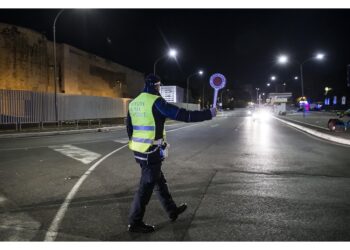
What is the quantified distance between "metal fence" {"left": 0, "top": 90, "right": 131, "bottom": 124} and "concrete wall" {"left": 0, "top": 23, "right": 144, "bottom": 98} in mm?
5699

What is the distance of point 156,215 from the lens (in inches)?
204

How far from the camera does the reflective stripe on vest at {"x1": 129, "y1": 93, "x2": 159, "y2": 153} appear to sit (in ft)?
14.7

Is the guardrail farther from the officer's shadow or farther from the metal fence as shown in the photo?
the officer's shadow

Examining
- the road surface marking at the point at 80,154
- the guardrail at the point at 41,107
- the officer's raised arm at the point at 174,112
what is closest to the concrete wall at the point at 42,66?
the guardrail at the point at 41,107

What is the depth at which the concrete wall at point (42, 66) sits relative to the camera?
99.1 ft

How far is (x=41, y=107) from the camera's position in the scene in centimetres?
2559

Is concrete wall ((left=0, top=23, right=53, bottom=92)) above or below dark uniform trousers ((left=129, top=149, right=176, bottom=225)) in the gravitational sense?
above

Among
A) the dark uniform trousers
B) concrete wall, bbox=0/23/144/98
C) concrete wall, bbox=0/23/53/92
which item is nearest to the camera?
the dark uniform trousers

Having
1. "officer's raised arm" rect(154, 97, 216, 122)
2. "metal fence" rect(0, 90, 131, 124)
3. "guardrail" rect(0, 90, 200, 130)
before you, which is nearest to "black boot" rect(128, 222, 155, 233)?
"officer's raised arm" rect(154, 97, 216, 122)

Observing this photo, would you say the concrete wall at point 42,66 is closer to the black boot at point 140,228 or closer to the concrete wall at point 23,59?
the concrete wall at point 23,59

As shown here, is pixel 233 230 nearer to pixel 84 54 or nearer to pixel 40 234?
pixel 40 234

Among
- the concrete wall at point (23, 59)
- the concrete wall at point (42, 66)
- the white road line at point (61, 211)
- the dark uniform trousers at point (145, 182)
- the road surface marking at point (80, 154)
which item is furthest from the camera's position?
the concrete wall at point (42, 66)

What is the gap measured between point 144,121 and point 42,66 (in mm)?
32162

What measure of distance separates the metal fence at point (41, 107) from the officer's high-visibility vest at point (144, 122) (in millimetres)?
20125
